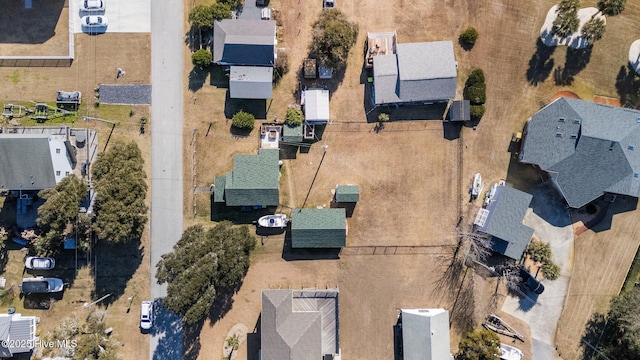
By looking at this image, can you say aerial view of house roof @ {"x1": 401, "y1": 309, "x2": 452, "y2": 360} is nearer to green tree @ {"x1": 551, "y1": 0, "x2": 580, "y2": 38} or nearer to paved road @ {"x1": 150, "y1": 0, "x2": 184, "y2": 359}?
paved road @ {"x1": 150, "y1": 0, "x2": 184, "y2": 359}

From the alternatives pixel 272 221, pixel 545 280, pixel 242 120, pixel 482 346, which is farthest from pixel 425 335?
pixel 242 120

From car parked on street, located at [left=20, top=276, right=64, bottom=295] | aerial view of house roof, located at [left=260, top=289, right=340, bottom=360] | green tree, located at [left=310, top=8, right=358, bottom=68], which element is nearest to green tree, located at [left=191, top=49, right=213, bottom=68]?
green tree, located at [left=310, top=8, right=358, bottom=68]

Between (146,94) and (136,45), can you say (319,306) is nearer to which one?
(146,94)

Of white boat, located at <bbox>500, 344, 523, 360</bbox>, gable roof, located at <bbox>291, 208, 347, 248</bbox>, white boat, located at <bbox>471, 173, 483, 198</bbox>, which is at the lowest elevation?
white boat, located at <bbox>500, 344, 523, 360</bbox>

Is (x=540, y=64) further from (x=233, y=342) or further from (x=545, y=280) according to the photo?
(x=233, y=342)

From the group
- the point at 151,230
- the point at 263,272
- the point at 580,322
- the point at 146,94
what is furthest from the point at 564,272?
the point at 146,94

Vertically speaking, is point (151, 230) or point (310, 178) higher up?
point (310, 178)
